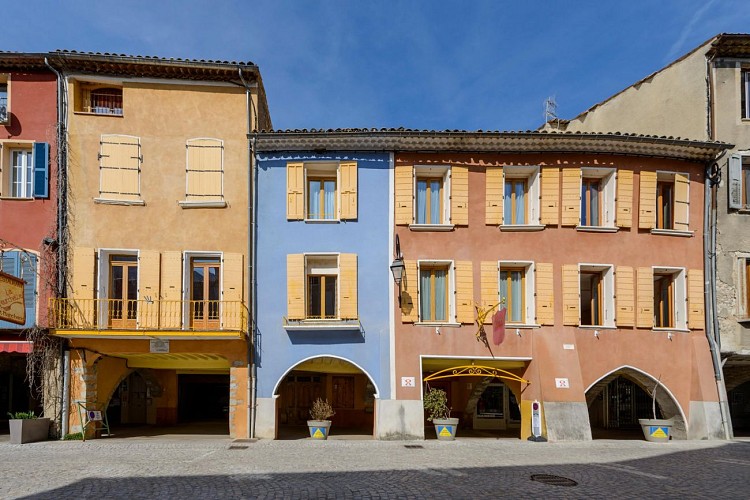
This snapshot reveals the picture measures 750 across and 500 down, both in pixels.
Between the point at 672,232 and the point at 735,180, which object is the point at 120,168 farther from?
the point at 735,180

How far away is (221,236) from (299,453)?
6369 millimetres

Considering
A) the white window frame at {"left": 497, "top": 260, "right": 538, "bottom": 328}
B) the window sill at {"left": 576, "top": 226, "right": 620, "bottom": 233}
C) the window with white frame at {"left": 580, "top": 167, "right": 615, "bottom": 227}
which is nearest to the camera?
the white window frame at {"left": 497, "top": 260, "right": 538, "bottom": 328}

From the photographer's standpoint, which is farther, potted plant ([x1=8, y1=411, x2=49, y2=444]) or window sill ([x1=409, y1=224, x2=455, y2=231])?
window sill ([x1=409, y1=224, x2=455, y2=231])

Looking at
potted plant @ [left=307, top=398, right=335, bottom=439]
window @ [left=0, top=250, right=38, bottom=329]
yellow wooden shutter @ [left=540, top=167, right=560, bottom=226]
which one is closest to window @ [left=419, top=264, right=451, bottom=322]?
yellow wooden shutter @ [left=540, top=167, right=560, bottom=226]

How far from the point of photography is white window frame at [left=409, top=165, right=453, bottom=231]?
583 inches

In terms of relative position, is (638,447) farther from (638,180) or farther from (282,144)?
(282,144)

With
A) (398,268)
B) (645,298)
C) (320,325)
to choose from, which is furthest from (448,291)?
(645,298)

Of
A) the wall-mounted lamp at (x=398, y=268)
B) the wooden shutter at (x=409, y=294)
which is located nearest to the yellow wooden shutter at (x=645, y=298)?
the wooden shutter at (x=409, y=294)

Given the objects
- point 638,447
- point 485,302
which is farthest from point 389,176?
point 638,447

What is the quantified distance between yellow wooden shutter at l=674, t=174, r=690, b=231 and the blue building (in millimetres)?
8549

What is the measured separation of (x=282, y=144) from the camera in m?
14.9

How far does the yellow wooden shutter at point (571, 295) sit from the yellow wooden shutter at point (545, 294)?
0.35m

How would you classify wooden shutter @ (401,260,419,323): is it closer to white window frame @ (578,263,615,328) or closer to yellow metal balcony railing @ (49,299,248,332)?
yellow metal balcony railing @ (49,299,248,332)

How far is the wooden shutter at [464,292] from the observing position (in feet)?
47.8
